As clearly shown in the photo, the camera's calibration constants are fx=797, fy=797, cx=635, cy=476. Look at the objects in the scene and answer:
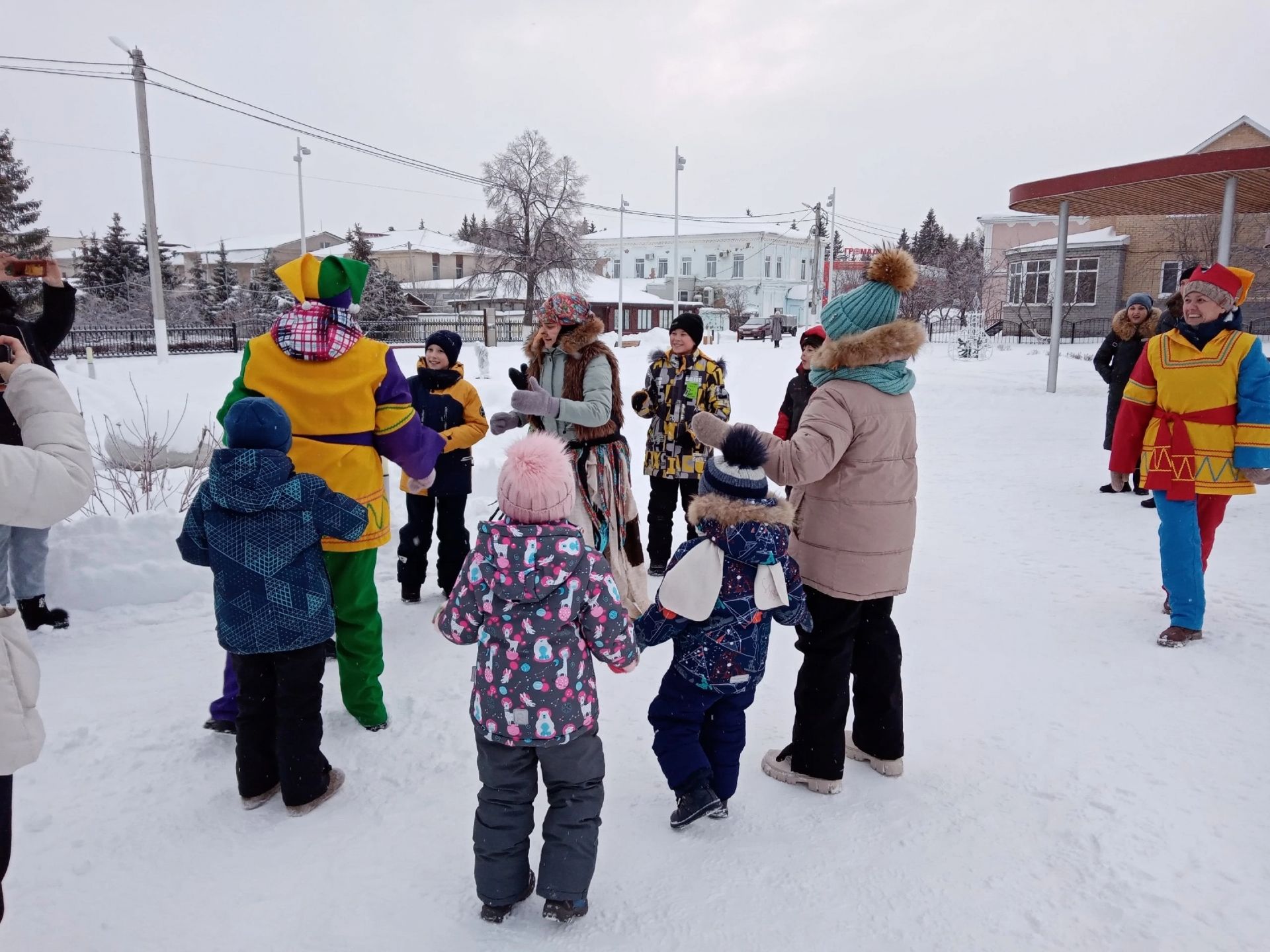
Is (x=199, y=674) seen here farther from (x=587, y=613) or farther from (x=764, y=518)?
(x=764, y=518)

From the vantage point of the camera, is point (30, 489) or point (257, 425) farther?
point (257, 425)

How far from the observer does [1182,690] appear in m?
3.89

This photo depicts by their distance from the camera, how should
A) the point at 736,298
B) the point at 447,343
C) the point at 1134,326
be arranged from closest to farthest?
the point at 447,343
the point at 1134,326
the point at 736,298

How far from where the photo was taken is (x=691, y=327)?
5.39 meters

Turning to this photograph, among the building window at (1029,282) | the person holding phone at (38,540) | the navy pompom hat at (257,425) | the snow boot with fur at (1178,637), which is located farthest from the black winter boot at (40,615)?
the building window at (1029,282)

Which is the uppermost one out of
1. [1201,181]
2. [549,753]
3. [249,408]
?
[1201,181]

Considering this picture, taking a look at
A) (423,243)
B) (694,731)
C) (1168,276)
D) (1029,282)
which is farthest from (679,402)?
(423,243)

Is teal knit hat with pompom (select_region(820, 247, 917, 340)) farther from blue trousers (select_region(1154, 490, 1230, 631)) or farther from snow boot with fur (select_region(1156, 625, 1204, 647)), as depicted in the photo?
snow boot with fur (select_region(1156, 625, 1204, 647))

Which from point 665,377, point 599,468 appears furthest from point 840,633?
point 665,377

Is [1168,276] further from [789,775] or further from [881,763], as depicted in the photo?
[789,775]

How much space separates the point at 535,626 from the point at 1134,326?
7.84 m

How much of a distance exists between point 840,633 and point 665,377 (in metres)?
2.76

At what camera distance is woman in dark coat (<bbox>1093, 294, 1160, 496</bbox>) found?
7.81 m

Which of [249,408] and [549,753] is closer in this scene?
[549,753]
